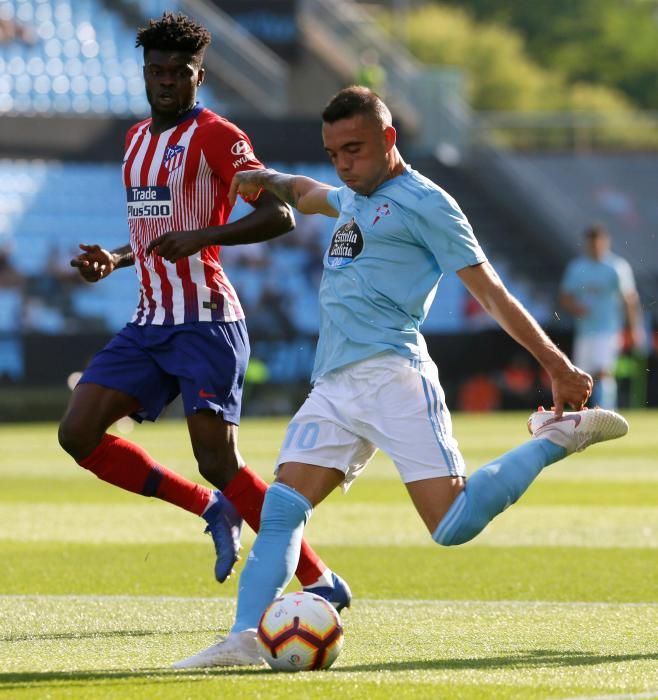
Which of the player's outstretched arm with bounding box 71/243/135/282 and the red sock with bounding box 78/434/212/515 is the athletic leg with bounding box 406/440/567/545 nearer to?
the red sock with bounding box 78/434/212/515

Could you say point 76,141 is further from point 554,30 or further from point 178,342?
point 554,30

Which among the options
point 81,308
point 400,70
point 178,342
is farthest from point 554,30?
point 178,342

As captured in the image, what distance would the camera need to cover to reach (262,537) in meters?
5.29

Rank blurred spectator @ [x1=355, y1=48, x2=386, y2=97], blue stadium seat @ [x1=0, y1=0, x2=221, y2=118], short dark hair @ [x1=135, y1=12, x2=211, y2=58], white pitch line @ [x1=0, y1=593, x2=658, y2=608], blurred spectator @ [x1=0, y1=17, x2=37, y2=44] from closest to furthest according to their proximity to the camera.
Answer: short dark hair @ [x1=135, y1=12, x2=211, y2=58] < white pitch line @ [x1=0, y1=593, x2=658, y2=608] < blurred spectator @ [x1=355, y1=48, x2=386, y2=97] < blue stadium seat @ [x1=0, y1=0, x2=221, y2=118] < blurred spectator @ [x1=0, y1=17, x2=37, y2=44]

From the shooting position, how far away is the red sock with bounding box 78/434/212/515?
6.57 metres

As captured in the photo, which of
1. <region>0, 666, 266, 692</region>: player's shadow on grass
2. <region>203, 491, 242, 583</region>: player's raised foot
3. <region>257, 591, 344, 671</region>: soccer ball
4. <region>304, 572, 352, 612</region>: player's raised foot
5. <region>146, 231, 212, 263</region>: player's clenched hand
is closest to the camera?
<region>0, 666, 266, 692</region>: player's shadow on grass

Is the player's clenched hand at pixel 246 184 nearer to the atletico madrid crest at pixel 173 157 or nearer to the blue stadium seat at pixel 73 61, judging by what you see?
the atletico madrid crest at pixel 173 157

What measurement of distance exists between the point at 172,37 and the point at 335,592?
7.36ft

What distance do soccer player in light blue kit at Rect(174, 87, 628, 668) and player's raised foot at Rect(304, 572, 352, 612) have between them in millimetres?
795

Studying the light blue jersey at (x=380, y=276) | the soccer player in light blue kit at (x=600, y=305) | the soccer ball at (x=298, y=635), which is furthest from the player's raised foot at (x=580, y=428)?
the soccer player in light blue kit at (x=600, y=305)

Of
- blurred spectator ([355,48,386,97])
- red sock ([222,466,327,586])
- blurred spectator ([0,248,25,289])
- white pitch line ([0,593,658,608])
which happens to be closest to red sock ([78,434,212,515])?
red sock ([222,466,327,586])

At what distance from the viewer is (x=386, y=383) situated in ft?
17.7

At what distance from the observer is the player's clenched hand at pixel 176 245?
5.89m

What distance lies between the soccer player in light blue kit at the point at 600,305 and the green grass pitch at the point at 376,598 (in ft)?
18.4
